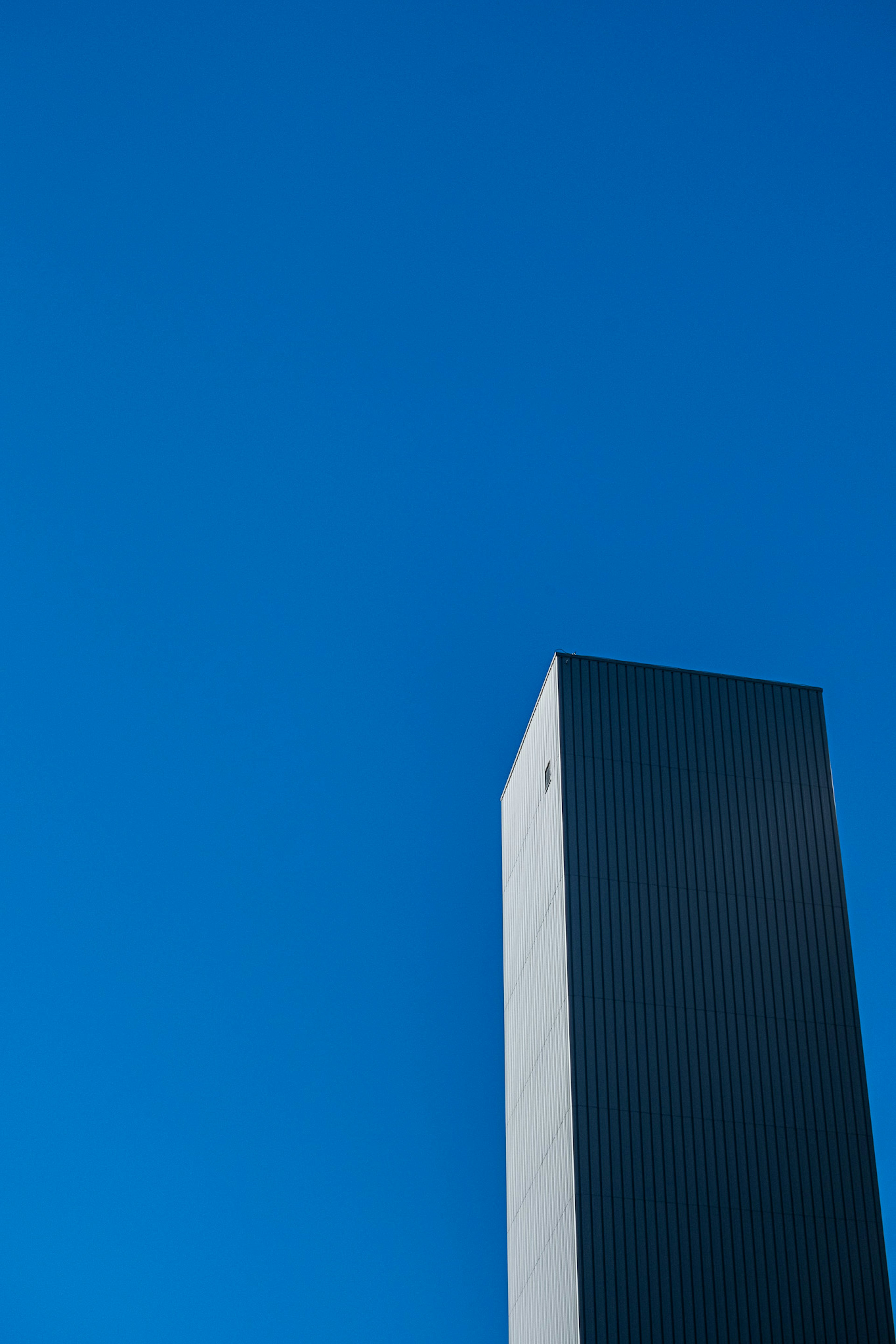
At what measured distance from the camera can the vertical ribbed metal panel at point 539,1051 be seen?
40.4 m

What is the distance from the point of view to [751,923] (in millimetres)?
44250

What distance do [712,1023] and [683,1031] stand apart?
942mm

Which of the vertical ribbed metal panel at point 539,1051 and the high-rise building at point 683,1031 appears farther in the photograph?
the vertical ribbed metal panel at point 539,1051

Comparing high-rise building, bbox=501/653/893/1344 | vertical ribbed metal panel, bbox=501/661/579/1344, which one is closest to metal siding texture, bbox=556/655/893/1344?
high-rise building, bbox=501/653/893/1344

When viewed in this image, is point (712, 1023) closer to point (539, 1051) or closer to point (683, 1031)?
point (683, 1031)

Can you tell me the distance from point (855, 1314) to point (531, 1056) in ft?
38.2

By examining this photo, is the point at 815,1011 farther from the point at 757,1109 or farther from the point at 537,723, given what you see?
the point at 537,723

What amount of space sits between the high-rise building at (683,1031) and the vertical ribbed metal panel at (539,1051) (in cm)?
13

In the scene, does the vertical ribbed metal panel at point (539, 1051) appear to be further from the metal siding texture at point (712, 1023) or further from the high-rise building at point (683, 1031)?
the metal siding texture at point (712, 1023)

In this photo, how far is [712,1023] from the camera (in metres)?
42.5

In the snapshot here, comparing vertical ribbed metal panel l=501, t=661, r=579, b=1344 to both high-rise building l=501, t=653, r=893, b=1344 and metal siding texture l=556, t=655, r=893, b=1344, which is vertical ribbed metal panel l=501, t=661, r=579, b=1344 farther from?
metal siding texture l=556, t=655, r=893, b=1344

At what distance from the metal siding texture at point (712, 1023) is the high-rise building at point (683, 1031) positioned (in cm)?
6

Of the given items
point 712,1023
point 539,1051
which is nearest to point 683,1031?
point 712,1023

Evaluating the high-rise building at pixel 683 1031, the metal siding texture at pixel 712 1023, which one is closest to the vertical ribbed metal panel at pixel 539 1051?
the high-rise building at pixel 683 1031
